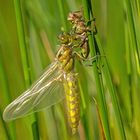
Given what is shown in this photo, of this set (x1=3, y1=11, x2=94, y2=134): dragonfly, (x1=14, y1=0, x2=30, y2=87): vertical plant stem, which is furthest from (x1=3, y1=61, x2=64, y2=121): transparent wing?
(x1=14, y1=0, x2=30, y2=87): vertical plant stem

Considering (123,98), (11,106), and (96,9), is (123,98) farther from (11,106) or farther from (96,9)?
(96,9)

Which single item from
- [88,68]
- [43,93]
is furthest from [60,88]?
[88,68]

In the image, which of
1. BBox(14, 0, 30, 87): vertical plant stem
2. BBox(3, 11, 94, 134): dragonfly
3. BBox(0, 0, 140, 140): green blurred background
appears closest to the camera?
BBox(14, 0, 30, 87): vertical plant stem

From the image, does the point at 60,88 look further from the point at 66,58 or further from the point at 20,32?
the point at 20,32

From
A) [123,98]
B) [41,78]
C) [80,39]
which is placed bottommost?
[123,98]

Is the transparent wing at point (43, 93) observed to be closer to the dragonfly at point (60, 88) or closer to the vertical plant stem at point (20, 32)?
the dragonfly at point (60, 88)

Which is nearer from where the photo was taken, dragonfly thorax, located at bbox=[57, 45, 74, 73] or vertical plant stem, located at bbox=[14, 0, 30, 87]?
vertical plant stem, located at bbox=[14, 0, 30, 87]

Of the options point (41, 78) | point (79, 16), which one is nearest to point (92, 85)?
point (41, 78)

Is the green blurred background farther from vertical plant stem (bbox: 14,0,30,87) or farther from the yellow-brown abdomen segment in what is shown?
vertical plant stem (bbox: 14,0,30,87)
